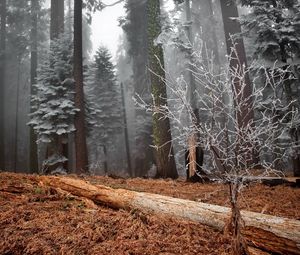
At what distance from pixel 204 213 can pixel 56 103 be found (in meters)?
12.1

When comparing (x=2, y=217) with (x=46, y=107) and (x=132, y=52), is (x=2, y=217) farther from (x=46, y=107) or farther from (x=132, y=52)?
(x=132, y=52)

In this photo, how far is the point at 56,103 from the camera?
15398 millimetres

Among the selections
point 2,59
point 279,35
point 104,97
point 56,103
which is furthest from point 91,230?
point 2,59

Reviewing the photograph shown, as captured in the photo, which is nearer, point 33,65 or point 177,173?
point 177,173

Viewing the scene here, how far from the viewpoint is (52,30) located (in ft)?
67.1

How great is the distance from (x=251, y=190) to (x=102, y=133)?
19.4 m

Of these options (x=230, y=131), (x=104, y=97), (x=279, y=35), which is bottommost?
(x=230, y=131)

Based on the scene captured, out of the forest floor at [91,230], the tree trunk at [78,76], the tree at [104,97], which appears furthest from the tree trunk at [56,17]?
the forest floor at [91,230]

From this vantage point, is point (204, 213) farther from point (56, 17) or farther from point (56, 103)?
point (56, 17)

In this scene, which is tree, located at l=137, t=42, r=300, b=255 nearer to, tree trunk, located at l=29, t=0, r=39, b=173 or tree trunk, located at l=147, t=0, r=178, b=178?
tree trunk, located at l=147, t=0, r=178, b=178

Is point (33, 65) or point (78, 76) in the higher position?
point (33, 65)

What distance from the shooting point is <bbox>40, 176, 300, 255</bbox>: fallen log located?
3.87 metres

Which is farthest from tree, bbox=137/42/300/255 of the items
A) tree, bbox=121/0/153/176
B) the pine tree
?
tree, bbox=121/0/153/176

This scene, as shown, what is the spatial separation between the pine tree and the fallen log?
816 centimetres
